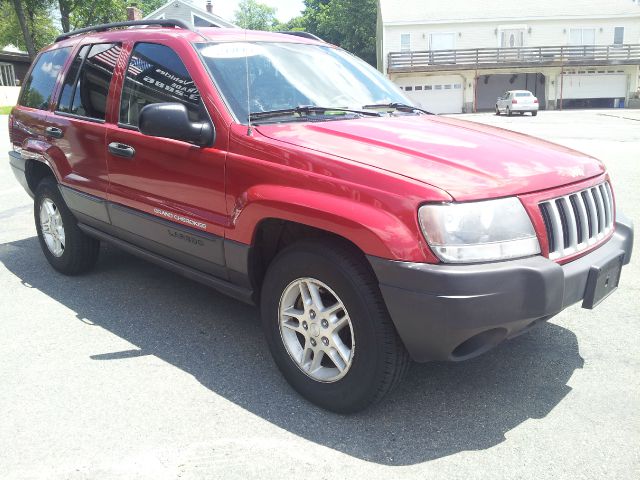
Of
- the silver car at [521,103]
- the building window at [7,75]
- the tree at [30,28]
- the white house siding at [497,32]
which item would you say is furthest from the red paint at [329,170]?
the tree at [30,28]

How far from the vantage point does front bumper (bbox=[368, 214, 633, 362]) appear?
249cm

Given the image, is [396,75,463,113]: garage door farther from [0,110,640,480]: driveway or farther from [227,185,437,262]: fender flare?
[227,185,437,262]: fender flare

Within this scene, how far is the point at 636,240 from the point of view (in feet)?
19.7

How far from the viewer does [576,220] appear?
9.64ft

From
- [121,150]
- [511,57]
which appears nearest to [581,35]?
[511,57]

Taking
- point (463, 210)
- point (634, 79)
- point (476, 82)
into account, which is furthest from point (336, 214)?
point (634, 79)

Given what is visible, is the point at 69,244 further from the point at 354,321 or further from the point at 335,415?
the point at 354,321

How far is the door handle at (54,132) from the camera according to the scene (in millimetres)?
4743

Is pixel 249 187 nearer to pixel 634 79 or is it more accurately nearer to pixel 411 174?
pixel 411 174

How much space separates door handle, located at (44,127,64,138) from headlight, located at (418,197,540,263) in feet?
11.0

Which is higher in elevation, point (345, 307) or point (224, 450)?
point (345, 307)

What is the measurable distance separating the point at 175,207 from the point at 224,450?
153 cm

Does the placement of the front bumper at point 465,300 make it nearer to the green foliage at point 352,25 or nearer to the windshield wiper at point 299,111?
the windshield wiper at point 299,111

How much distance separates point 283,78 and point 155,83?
2.77ft
